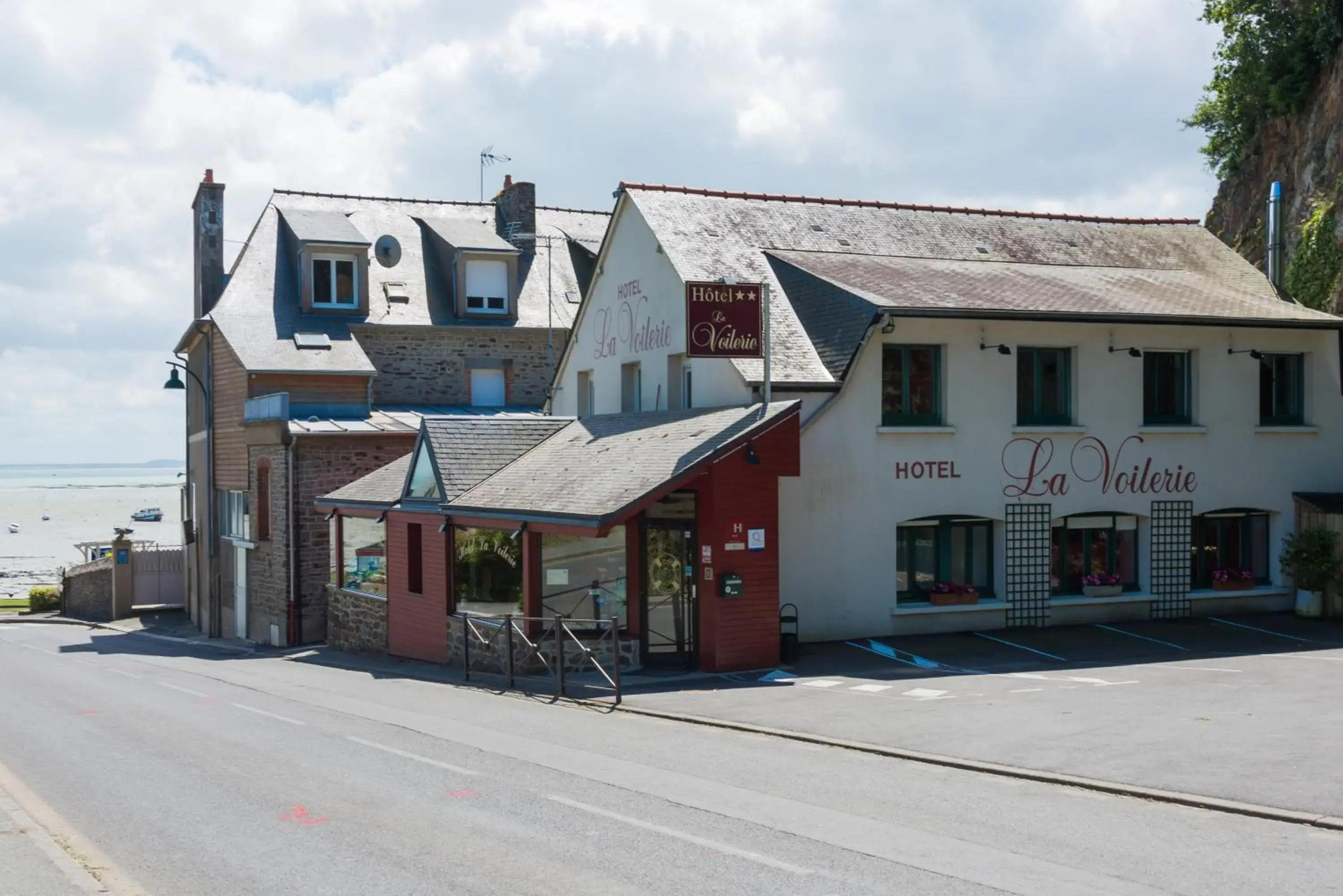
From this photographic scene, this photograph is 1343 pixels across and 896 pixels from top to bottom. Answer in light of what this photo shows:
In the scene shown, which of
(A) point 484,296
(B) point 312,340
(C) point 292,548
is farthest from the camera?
(A) point 484,296

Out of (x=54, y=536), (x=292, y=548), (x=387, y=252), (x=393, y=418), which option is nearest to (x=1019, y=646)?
(x=292, y=548)

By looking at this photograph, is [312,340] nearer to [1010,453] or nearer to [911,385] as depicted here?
[911,385]

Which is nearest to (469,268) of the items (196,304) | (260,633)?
(196,304)

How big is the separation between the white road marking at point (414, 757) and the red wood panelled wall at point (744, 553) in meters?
6.08

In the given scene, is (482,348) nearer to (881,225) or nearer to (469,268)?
(469,268)

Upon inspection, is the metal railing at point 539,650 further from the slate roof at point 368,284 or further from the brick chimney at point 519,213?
the brick chimney at point 519,213

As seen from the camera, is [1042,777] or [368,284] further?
[368,284]

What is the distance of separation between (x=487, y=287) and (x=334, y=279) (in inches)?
175

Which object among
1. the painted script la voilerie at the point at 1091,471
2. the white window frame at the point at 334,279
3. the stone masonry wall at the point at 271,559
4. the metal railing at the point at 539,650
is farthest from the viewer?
the white window frame at the point at 334,279

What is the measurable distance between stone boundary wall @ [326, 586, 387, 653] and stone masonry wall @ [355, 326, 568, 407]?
8380mm

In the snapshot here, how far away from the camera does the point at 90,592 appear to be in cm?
4622

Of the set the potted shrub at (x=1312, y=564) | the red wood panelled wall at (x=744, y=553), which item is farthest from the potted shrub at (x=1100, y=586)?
the red wood panelled wall at (x=744, y=553)

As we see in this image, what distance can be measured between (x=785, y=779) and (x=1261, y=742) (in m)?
4.60

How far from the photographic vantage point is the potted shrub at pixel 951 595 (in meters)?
22.1
